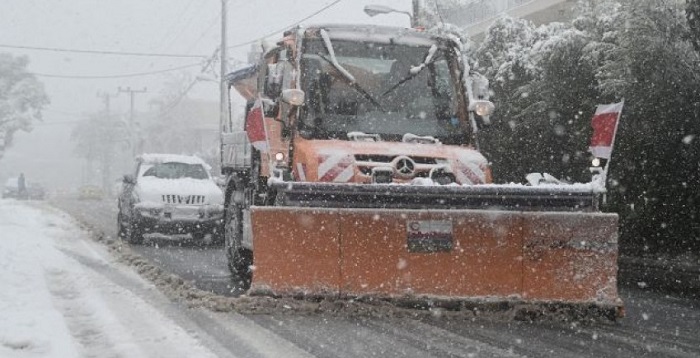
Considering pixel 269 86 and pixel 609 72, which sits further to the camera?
pixel 609 72

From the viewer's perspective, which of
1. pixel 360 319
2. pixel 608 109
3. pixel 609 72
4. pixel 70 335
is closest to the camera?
pixel 70 335

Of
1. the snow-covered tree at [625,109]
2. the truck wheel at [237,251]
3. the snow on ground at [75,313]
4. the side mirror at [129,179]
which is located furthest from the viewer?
the side mirror at [129,179]

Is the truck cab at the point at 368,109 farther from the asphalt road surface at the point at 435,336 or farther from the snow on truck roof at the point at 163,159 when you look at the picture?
the snow on truck roof at the point at 163,159

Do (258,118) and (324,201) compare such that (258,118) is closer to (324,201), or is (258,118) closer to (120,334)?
(324,201)

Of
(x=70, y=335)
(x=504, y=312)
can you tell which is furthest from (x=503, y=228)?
(x=70, y=335)

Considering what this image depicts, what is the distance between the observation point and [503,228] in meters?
6.68

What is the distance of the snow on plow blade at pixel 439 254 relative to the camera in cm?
657

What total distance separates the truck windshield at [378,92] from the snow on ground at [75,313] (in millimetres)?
2374

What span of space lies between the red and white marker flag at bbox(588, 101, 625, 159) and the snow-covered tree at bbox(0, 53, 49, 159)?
5651 centimetres

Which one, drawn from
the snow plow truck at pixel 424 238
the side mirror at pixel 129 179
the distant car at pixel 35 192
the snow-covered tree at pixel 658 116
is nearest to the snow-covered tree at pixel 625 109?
the snow-covered tree at pixel 658 116

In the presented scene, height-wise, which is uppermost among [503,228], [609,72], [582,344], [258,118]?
[609,72]

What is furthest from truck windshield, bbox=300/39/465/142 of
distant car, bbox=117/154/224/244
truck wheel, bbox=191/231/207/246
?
truck wheel, bbox=191/231/207/246

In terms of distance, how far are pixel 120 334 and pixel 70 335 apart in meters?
0.33

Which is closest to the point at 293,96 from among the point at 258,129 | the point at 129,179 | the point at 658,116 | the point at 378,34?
the point at 258,129
